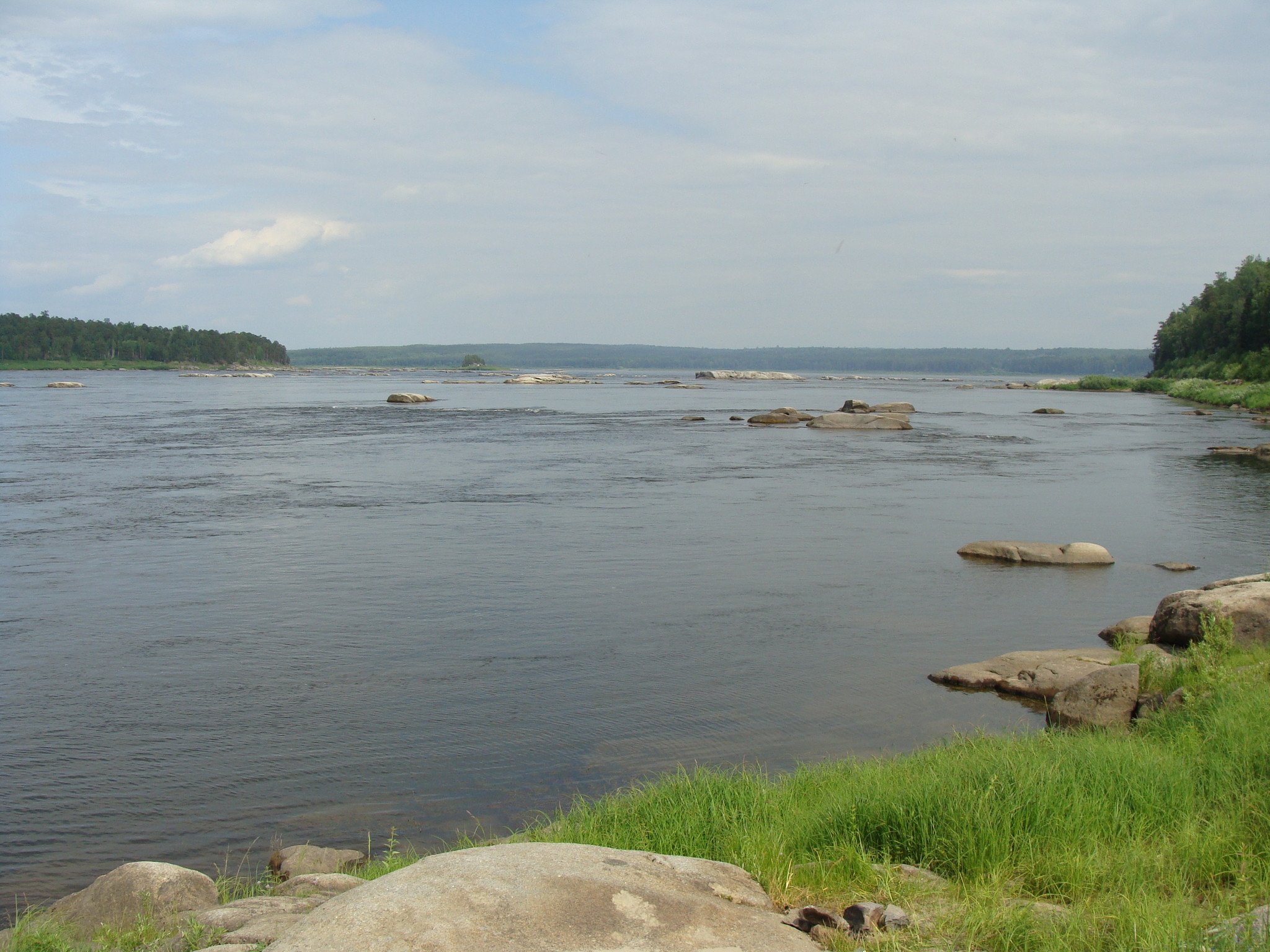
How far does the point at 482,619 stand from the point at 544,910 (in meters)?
10.0

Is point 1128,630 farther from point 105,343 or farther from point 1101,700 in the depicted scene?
point 105,343

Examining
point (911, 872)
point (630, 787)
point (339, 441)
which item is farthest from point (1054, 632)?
point (339, 441)

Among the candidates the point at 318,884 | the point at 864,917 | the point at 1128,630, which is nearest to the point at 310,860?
the point at 318,884

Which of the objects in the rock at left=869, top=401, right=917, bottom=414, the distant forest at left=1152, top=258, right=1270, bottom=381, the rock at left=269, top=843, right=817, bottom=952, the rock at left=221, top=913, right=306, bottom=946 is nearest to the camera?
the rock at left=269, top=843, right=817, bottom=952

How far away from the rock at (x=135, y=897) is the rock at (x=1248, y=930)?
560 cm

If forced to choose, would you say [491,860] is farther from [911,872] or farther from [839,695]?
[839,695]

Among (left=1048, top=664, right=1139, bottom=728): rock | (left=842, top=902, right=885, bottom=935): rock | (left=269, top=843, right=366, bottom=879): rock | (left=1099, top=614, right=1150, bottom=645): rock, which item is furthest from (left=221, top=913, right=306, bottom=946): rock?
(left=1099, top=614, right=1150, bottom=645): rock

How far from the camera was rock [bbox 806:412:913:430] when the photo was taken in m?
51.0

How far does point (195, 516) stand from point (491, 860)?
1994 cm

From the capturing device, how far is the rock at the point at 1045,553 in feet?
61.2

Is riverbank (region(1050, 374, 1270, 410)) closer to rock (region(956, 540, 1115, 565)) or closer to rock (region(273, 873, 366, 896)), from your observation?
rock (region(956, 540, 1115, 565))

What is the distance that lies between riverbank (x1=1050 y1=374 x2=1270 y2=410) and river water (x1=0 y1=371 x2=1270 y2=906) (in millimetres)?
36668

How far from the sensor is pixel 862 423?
51688 mm

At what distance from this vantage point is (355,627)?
14.0m
